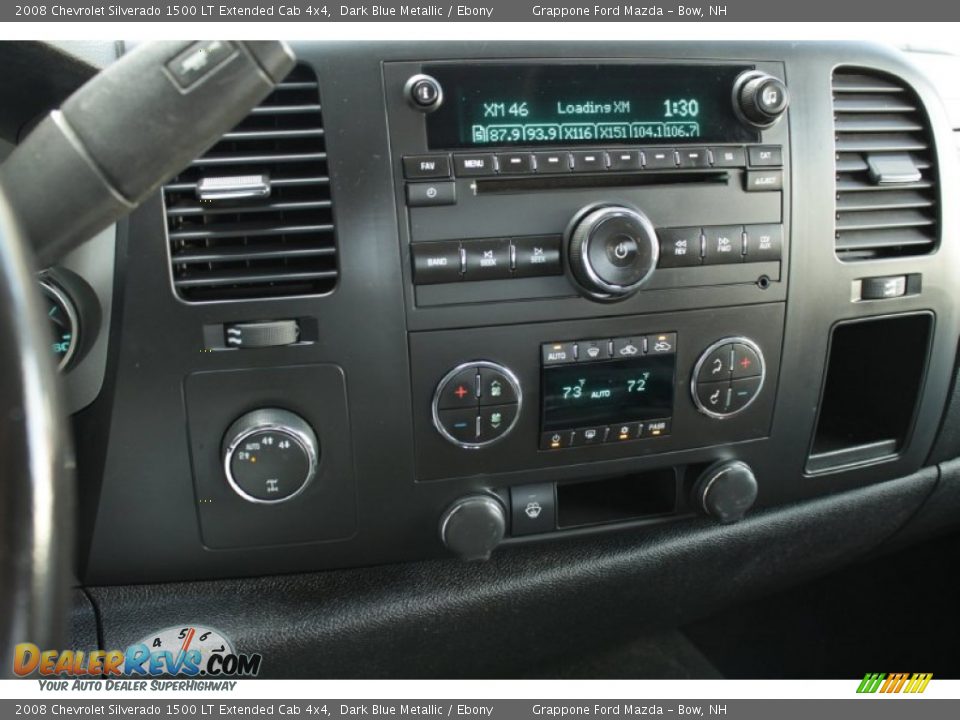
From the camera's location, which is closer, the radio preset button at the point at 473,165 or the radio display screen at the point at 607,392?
the radio preset button at the point at 473,165

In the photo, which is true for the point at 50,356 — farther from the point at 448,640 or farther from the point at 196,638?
the point at 448,640

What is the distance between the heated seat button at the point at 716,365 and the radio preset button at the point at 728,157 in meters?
0.25

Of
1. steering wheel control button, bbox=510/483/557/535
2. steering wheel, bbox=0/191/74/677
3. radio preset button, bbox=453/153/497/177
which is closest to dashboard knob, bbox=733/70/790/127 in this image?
radio preset button, bbox=453/153/497/177

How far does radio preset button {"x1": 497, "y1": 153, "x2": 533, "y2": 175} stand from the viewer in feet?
3.44

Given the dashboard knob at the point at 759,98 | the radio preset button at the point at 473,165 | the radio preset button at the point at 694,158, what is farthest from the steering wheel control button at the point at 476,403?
the dashboard knob at the point at 759,98

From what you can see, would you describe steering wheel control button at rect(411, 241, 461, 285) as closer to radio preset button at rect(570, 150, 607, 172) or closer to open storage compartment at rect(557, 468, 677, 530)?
radio preset button at rect(570, 150, 607, 172)

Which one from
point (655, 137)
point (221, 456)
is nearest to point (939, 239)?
point (655, 137)

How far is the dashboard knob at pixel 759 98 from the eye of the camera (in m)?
1.12

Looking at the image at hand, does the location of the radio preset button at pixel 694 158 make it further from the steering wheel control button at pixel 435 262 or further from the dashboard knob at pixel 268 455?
the dashboard knob at pixel 268 455

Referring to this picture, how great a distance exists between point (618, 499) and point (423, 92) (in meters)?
0.70

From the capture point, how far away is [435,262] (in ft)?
3.43

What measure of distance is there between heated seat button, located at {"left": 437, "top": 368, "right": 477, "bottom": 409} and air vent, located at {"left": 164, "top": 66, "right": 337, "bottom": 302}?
203 millimetres

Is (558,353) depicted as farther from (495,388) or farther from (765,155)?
(765,155)

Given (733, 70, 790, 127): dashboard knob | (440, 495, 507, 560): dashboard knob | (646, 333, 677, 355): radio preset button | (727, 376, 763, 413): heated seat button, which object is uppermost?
(733, 70, 790, 127): dashboard knob
